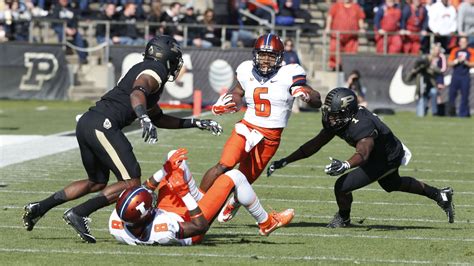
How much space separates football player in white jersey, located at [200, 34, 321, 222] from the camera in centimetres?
957

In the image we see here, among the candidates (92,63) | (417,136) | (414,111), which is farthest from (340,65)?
(417,136)

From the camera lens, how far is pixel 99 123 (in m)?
8.55

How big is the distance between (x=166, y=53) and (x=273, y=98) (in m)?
1.24

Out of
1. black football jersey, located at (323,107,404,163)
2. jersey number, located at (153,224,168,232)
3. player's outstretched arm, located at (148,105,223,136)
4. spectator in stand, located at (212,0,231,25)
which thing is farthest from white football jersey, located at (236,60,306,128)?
spectator in stand, located at (212,0,231,25)

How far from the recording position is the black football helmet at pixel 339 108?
919cm

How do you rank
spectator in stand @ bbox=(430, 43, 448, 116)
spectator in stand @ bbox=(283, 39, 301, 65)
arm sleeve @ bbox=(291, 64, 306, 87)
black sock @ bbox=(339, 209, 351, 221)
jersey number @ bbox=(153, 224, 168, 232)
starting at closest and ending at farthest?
jersey number @ bbox=(153, 224, 168, 232)
black sock @ bbox=(339, 209, 351, 221)
arm sleeve @ bbox=(291, 64, 306, 87)
spectator in stand @ bbox=(283, 39, 301, 65)
spectator in stand @ bbox=(430, 43, 448, 116)

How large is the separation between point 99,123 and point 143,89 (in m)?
0.42

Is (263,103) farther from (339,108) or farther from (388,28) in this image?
(388,28)

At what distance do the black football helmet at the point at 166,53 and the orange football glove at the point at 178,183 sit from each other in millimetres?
900

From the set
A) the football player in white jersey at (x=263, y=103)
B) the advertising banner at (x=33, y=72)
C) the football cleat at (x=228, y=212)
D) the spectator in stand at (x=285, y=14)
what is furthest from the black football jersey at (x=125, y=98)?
the spectator in stand at (x=285, y=14)

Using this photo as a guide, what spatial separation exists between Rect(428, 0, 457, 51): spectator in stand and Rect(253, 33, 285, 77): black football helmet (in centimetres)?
1627

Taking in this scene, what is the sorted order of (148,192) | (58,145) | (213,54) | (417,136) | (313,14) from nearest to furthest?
(148,192) → (58,145) → (417,136) → (213,54) → (313,14)

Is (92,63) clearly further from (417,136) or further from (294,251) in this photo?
(294,251)

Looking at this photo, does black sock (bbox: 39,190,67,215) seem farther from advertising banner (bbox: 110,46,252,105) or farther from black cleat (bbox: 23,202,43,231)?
advertising banner (bbox: 110,46,252,105)
